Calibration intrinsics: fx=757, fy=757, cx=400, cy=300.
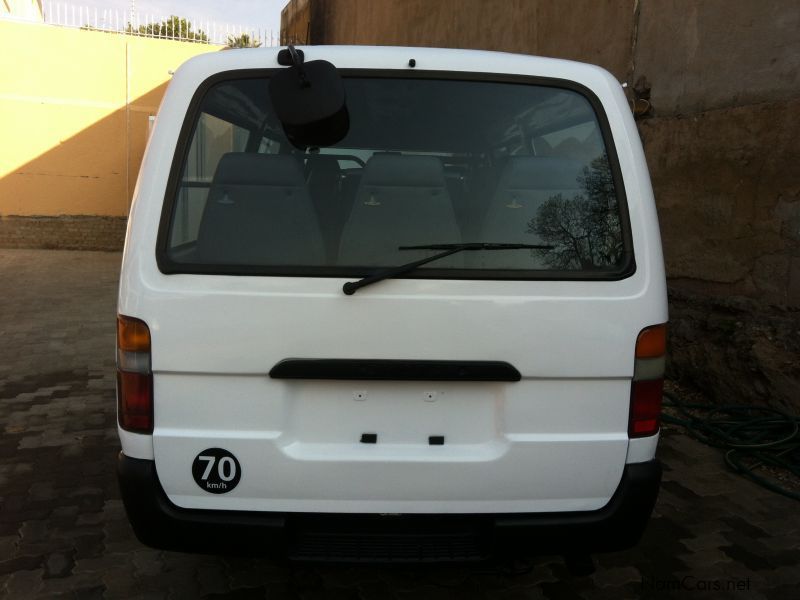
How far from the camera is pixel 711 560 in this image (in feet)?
10.2

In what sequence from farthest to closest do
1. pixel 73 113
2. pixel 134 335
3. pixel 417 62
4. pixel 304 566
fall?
pixel 73 113 → pixel 304 566 → pixel 417 62 → pixel 134 335

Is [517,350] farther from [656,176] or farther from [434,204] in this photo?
[656,176]

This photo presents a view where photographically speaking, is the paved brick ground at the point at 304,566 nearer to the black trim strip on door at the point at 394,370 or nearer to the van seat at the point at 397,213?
the black trim strip on door at the point at 394,370

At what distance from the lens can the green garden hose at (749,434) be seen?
4.05m

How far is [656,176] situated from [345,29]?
10.6 m

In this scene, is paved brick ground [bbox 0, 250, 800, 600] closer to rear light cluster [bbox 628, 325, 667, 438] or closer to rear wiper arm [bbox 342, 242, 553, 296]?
rear light cluster [bbox 628, 325, 667, 438]

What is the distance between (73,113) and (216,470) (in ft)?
51.3

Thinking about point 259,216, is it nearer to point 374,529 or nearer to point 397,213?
point 397,213

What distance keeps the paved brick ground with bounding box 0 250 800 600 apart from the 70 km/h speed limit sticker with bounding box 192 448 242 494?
1.56ft

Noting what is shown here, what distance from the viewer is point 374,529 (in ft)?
7.36

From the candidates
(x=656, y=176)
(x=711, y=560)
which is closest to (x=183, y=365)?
(x=711, y=560)

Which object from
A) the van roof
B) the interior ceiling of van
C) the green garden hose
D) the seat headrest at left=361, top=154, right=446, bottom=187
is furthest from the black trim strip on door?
the green garden hose

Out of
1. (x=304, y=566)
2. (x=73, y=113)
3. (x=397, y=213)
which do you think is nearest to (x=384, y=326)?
(x=397, y=213)

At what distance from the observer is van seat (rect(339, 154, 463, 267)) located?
2244 mm
